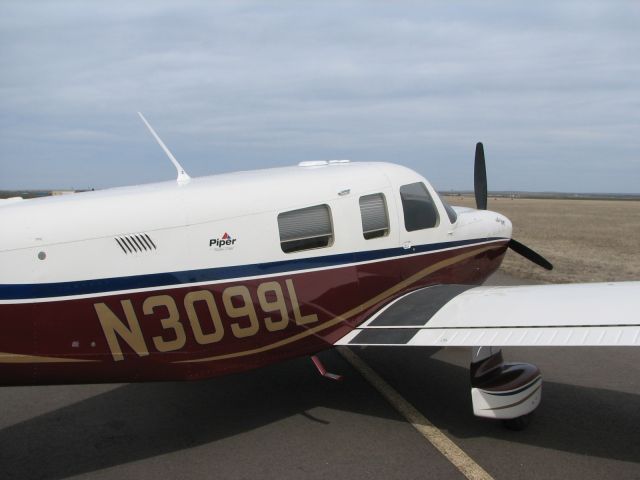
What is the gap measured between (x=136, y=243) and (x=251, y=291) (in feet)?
3.40

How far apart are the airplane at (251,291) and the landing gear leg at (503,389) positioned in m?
0.01

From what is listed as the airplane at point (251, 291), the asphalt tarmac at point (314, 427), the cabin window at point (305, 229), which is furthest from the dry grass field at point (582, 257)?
the cabin window at point (305, 229)

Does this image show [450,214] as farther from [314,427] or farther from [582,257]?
[582,257]

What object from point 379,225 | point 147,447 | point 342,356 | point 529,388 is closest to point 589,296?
point 529,388

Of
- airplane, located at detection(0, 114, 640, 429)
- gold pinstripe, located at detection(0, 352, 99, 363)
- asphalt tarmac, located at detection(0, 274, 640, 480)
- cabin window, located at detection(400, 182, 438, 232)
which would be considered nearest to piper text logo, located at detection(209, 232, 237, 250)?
airplane, located at detection(0, 114, 640, 429)

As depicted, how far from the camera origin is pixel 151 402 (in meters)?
6.03

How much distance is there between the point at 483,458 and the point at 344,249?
2177 mm

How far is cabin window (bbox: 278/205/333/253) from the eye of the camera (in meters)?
5.04

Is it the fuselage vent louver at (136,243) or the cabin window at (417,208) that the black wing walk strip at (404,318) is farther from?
the fuselage vent louver at (136,243)

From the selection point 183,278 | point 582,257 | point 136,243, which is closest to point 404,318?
point 183,278

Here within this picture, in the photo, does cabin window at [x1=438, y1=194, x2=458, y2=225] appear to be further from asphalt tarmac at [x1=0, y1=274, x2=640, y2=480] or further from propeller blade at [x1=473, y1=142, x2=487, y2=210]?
→ propeller blade at [x1=473, y1=142, x2=487, y2=210]

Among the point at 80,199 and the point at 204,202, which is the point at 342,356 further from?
the point at 80,199

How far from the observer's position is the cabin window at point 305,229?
5.04 m

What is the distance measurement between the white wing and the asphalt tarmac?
35.3 inches
